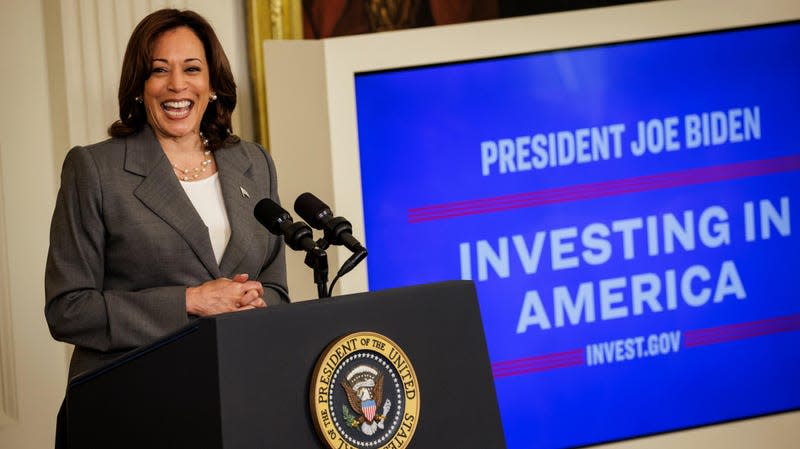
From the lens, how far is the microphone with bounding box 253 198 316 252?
173 centimetres

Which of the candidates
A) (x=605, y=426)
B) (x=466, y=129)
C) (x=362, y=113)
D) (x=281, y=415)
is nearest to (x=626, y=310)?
(x=605, y=426)

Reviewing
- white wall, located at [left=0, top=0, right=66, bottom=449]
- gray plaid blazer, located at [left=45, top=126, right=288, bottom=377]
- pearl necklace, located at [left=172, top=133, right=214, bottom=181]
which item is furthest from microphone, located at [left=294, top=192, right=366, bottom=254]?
white wall, located at [left=0, top=0, right=66, bottom=449]

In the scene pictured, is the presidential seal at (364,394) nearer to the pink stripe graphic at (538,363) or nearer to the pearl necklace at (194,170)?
the pearl necklace at (194,170)

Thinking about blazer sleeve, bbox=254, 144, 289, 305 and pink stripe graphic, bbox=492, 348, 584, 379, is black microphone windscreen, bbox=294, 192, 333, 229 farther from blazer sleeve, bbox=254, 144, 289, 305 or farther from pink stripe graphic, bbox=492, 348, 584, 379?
pink stripe graphic, bbox=492, 348, 584, 379

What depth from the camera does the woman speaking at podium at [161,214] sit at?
→ 2.22 meters

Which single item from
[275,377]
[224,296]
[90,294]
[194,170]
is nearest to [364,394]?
[275,377]

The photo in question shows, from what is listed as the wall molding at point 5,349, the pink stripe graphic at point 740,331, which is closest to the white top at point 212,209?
the wall molding at point 5,349

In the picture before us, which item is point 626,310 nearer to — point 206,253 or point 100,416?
point 206,253

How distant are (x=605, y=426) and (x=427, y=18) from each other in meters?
1.49

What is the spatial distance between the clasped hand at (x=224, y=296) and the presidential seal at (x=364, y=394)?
1.80ft

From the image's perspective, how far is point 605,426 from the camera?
11.0 ft

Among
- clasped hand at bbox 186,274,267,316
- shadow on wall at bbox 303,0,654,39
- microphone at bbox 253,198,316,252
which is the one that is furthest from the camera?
shadow on wall at bbox 303,0,654,39

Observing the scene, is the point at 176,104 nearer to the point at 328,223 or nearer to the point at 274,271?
the point at 274,271

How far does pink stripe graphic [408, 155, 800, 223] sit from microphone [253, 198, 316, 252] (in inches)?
55.1
